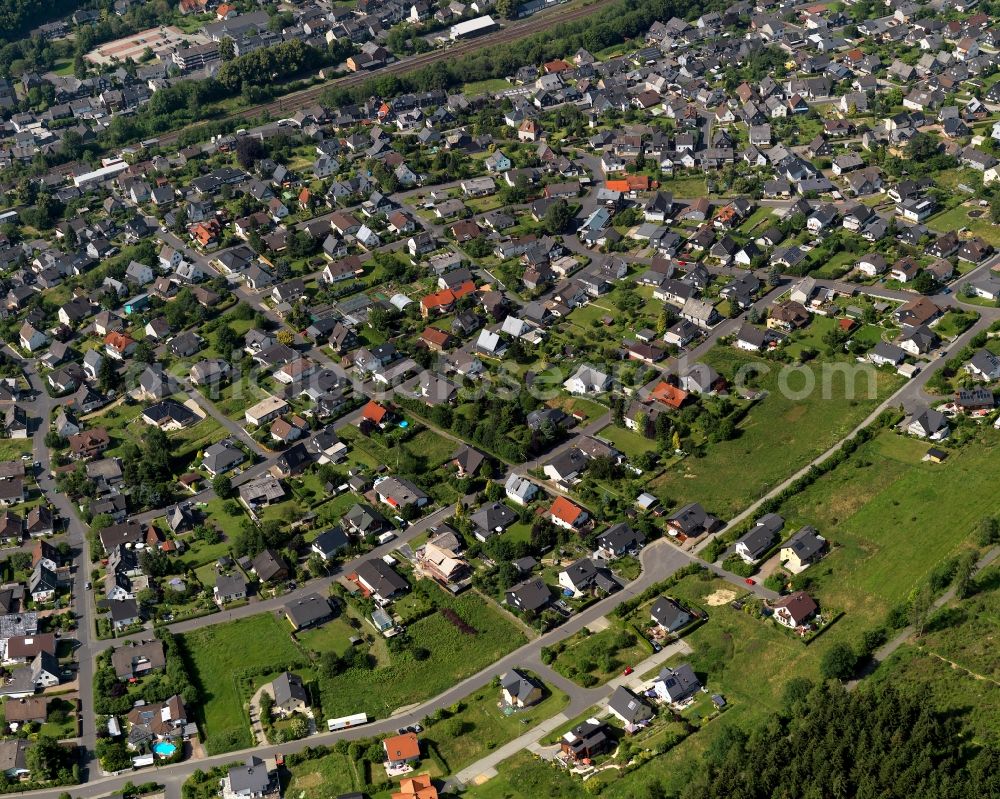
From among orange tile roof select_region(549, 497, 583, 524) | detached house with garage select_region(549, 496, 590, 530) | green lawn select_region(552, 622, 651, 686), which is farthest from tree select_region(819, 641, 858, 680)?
orange tile roof select_region(549, 497, 583, 524)

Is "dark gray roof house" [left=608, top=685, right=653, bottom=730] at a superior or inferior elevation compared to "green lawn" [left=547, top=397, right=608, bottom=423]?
inferior

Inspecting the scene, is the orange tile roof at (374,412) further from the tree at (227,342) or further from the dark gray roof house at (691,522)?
the dark gray roof house at (691,522)

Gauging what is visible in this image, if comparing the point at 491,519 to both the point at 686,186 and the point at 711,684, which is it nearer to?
the point at 711,684

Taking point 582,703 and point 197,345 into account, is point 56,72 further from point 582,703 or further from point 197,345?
point 582,703

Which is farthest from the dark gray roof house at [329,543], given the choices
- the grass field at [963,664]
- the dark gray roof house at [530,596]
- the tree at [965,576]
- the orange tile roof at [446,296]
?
the tree at [965,576]

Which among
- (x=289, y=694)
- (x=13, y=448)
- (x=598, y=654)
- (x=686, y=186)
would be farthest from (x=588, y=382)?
(x=13, y=448)

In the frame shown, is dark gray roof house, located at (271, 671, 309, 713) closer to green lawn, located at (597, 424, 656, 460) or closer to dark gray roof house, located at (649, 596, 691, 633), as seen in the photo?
dark gray roof house, located at (649, 596, 691, 633)
